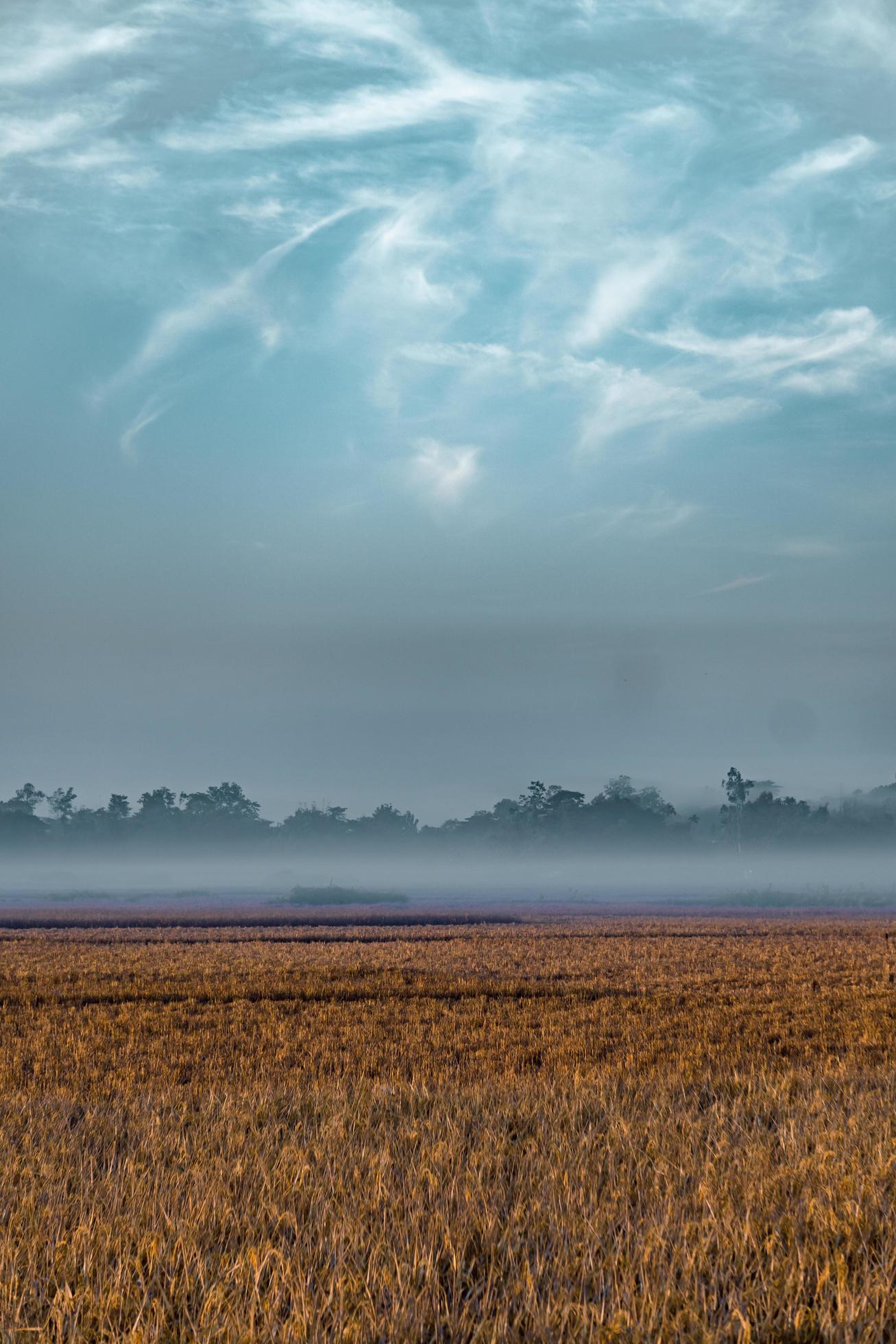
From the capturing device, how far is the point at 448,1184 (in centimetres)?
721

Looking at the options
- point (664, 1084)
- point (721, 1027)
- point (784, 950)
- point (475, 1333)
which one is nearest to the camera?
point (475, 1333)

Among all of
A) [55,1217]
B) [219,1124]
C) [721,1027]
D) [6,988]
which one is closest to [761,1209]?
[55,1217]

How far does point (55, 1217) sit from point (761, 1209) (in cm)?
486

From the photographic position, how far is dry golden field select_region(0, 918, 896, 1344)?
4.94 m

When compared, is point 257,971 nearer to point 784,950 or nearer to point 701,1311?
point 784,950

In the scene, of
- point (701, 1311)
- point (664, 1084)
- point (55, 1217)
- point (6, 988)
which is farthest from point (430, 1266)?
point (6, 988)

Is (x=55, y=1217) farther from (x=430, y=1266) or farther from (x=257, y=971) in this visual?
(x=257, y=971)

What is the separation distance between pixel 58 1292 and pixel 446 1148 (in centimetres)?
378

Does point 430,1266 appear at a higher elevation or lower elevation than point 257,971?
higher

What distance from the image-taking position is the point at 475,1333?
456 cm

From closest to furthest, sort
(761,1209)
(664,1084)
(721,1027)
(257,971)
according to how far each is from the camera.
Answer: (761,1209) < (664,1084) < (721,1027) < (257,971)

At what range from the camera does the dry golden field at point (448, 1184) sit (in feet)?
16.2

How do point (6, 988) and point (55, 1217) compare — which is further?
point (6, 988)

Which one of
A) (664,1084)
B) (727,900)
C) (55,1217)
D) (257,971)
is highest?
(55,1217)
